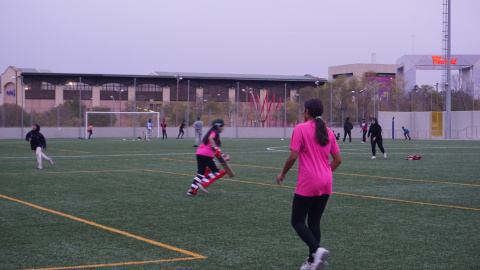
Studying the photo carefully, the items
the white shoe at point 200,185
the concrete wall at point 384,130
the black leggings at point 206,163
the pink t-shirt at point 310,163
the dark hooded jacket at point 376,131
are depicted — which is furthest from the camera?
the concrete wall at point 384,130

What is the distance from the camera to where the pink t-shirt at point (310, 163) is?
6148 mm

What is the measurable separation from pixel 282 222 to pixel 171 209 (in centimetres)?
248

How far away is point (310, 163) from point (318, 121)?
472mm

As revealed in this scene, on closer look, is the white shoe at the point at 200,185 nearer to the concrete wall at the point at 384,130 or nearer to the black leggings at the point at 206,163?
the black leggings at the point at 206,163

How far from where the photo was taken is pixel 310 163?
243 inches

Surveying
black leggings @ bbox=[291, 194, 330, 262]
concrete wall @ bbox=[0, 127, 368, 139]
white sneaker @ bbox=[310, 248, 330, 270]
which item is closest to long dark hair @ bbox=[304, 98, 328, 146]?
black leggings @ bbox=[291, 194, 330, 262]

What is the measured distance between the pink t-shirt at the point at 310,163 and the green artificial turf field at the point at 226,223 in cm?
111

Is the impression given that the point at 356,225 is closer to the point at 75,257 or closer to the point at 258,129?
the point at 75,257

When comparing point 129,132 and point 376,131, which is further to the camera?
point 129,132

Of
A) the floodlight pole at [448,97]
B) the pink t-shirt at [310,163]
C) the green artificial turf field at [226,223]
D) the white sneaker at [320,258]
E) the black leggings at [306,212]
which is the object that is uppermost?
the floodlight pole at [448,97]

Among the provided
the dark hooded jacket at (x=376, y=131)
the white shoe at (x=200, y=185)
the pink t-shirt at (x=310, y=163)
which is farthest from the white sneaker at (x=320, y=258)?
the dark hooded jacket at (x=376, y=131)

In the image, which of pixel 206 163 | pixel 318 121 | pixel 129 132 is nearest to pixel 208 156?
pixel 206 163

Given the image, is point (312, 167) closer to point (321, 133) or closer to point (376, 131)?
point (321, 133)

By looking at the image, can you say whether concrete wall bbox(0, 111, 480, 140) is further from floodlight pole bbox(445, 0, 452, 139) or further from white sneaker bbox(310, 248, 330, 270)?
white sneaker bbox(310, 248, 330, 270)
